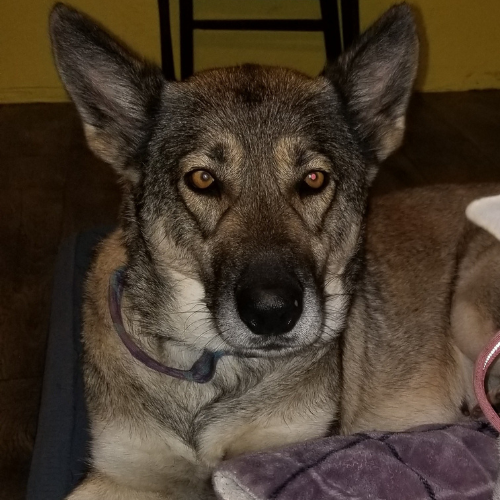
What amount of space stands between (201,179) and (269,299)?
1.15ft

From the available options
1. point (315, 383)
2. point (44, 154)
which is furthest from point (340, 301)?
point (44, 154)

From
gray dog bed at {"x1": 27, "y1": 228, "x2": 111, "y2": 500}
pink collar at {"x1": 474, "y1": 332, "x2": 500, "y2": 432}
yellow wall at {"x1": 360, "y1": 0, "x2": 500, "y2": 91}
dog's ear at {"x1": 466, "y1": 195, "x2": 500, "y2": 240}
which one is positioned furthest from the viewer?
yellow wall at {"x1": 360, "y1": 0, "x2": 500, "y2": 91}

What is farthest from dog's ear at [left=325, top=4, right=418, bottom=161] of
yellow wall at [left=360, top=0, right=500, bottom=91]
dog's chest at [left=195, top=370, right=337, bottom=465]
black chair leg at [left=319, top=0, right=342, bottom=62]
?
yellow wall at [left=360, top=0, right=500, bottom=91]

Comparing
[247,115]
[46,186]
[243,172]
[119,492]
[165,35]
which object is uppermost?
[247,115]

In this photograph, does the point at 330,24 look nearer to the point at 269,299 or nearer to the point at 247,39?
the point at 247,39

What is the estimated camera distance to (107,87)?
173 cm

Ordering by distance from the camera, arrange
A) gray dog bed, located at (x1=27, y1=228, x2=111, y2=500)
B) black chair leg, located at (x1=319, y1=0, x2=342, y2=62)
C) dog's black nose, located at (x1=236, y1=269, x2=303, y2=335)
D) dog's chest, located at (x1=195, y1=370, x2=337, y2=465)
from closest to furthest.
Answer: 1. dog's black nose, located at (x1=236, y1=269, x2=303, y2=335)
2. dog's chest, located at (x1=195, y1=370, x2=337, y2=465)
3. gray dog bed, located at (x1=27, y1=228, x2=111, y2=500)
4. black chair leg, located at (x1=319, y1=0, x2=342, y2=62)

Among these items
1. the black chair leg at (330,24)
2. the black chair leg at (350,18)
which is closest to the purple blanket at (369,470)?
the black chair leg at (330,24)

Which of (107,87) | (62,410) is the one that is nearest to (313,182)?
(107,87)

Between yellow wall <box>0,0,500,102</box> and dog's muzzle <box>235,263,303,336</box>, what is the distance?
368cm

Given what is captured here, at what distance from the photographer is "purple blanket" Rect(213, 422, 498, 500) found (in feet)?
4.55

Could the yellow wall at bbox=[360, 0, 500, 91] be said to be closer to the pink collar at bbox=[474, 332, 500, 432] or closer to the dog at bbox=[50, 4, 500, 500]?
the dog at bbox=[50, 4, 500, 500]

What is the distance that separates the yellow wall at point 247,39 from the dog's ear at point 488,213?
12.6ft

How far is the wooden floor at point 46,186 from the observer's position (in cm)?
252
